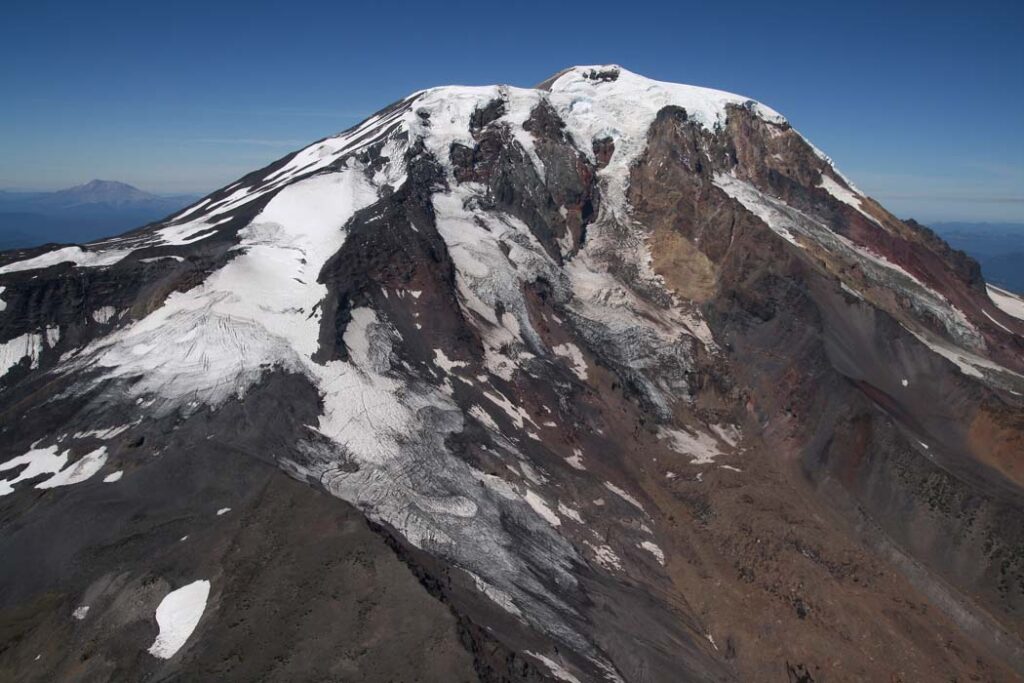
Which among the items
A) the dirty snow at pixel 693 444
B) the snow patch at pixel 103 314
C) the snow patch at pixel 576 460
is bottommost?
the dirty snow at pixel 693 444

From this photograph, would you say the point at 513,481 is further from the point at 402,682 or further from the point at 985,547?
the point at 985,547

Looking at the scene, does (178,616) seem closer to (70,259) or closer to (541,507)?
(541,507)

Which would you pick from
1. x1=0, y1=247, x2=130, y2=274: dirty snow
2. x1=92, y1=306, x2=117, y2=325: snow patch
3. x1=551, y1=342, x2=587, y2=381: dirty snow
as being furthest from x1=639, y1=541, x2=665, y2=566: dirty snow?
x1=0, y1=247, x2=130, y2=274: dirty snow

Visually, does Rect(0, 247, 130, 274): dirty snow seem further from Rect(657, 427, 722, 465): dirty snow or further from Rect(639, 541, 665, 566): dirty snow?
Rect(657, 427, 722, 465): dirty snow

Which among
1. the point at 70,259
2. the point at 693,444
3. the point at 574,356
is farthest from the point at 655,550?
the point at 70,259

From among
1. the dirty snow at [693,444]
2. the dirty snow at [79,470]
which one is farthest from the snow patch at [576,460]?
the dirty snow at [79,470]

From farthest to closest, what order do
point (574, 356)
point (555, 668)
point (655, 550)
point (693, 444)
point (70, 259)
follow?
point (574, 356)
point (693, 444)
point (70, 259)
point (655, 550)
point (555, 668)

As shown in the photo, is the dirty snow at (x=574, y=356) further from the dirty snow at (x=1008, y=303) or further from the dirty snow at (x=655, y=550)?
the dirty snow at (x=1008, y=303)

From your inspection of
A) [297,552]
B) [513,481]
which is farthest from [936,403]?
[297,552]
